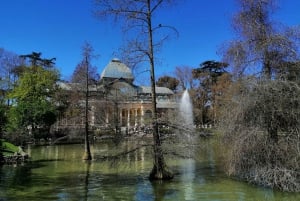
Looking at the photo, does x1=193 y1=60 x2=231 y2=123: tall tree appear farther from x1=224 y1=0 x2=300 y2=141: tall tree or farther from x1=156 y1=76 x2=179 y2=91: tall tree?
x1=224 y1=0 x2=300 y2=141: tall tree

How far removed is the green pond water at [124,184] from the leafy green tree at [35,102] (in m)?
23.0

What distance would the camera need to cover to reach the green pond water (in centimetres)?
1239

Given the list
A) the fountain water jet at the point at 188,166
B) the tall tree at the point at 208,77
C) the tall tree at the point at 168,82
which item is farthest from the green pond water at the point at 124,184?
the tall tree at the point at 168,82

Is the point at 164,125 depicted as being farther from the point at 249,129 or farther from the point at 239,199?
the point at 239,199

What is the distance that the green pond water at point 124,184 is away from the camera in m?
12.4

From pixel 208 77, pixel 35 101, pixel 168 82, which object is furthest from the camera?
pixel 168 82

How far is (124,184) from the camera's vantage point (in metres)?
15.0

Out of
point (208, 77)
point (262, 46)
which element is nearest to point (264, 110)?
point (262, 46)

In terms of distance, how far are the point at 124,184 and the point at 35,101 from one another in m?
33.6

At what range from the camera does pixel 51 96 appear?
1903 inches

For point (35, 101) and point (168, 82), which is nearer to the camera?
point (35, 101)

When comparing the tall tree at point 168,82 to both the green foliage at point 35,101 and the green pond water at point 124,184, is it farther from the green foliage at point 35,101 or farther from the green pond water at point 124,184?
the green pond water at point 124,184

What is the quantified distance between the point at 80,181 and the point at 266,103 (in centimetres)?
826

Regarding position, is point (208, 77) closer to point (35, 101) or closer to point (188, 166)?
point (35, 101)
